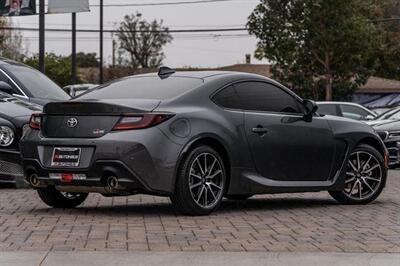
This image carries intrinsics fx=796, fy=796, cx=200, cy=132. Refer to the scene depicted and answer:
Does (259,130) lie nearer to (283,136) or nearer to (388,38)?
(283,136)

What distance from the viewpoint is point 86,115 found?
820cm

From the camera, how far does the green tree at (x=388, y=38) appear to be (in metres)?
61.6

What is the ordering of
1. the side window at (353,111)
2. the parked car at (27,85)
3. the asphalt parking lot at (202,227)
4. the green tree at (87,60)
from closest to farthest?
the asphalt parking lot at (202,227)
the parked car at (27,85)
the side window at (353,111)
the green tree at (87,60)

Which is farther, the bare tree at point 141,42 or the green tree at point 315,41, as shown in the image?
the bare tree at point 141,42

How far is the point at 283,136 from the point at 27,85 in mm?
5277

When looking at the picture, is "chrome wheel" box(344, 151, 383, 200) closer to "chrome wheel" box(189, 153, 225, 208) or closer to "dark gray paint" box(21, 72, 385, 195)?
"dark gray paint" box(21, 72, 385, 195)

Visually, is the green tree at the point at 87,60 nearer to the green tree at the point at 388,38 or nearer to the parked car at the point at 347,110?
the green tree at the point at 388,38

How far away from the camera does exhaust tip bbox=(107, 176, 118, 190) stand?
26.1 feet

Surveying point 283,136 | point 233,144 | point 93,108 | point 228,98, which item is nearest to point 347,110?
point 283,136

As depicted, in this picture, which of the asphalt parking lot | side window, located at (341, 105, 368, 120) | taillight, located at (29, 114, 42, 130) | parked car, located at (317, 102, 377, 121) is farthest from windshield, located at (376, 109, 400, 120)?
taillight, located at (29, 114, 42, 130)

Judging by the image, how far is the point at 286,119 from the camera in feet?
30.3

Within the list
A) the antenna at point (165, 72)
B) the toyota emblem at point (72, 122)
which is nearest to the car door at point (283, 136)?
the antenna at point (165, 72)

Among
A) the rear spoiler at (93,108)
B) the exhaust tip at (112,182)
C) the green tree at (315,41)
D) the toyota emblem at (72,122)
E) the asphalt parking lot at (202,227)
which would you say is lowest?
the asphalt parking lot at (202,227)

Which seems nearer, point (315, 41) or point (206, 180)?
point (206, 180)
